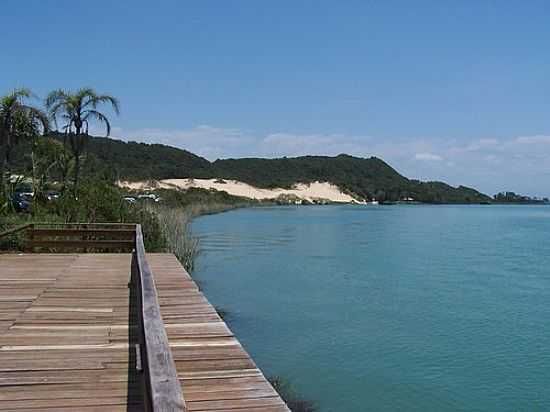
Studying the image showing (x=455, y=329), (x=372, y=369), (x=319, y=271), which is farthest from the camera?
(x=319, y=271)

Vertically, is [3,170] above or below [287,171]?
below

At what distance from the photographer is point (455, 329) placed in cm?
1419

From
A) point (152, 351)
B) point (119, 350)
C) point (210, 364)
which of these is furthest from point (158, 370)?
point (119, 350)

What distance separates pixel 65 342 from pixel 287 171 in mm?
141614

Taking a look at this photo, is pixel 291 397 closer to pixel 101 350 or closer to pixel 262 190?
pixel 101 350

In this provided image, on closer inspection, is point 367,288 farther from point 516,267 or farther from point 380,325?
point 516,267

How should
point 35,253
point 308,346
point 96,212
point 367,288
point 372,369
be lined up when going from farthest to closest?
point 367,288 < point 96,212 < point 35,253 < point 308,346 < point 372,369

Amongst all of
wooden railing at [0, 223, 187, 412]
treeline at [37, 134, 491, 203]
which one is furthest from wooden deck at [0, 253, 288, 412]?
treeline at [37, 134, 491, 203]

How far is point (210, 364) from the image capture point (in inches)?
189

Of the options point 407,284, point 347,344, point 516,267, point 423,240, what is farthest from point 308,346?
point 423,240

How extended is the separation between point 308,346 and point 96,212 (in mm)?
8060

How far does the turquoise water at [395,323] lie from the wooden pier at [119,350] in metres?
3.58

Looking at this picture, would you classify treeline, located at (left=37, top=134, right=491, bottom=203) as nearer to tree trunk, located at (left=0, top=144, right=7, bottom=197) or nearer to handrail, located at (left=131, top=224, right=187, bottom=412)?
tree trunk, located at (left=0, top=144, right=7, bottom=197)

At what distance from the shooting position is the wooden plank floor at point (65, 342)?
424 centimetres
